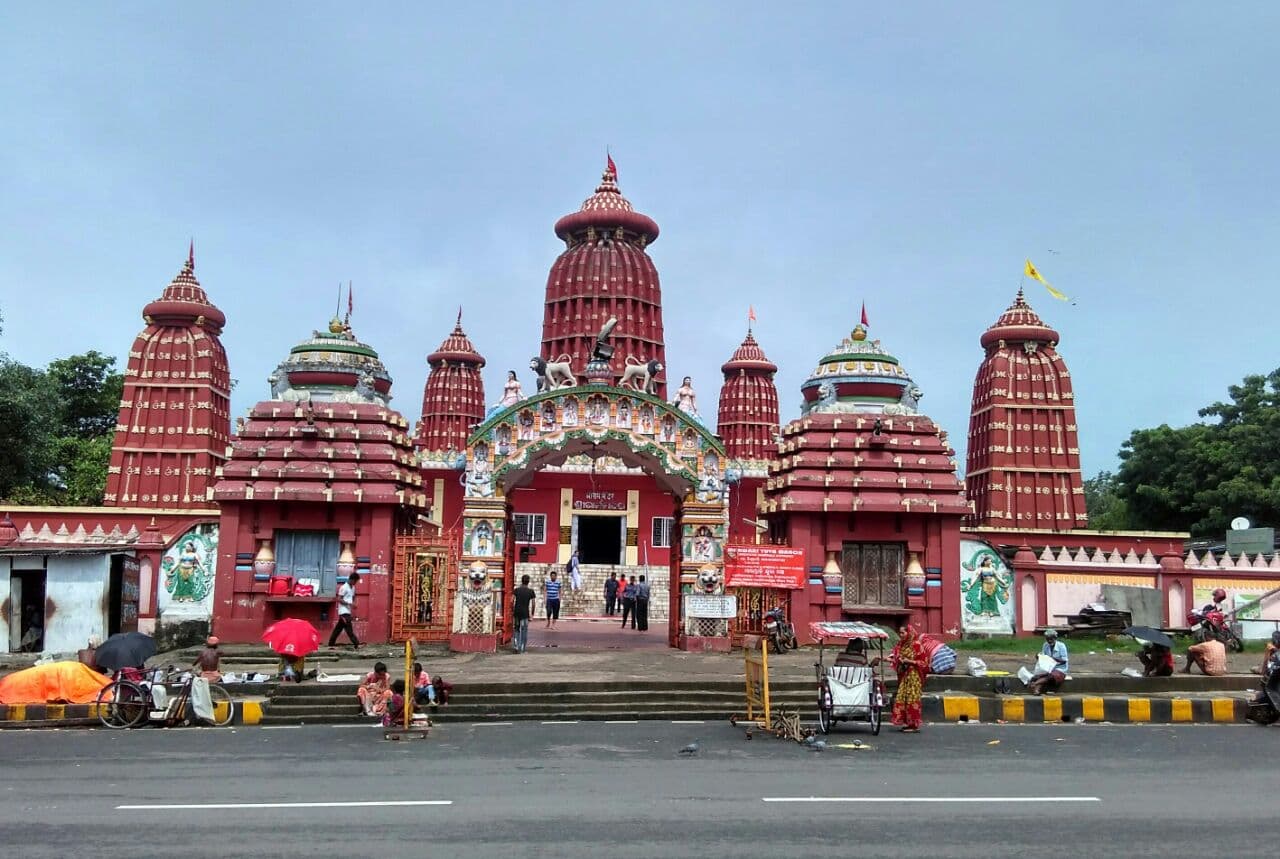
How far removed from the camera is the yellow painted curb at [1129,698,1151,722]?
1703 centimetres

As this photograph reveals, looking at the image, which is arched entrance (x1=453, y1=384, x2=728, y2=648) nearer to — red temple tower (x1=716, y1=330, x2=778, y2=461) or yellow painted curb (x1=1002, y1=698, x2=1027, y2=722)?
yellow painted curb (x1=1002, y1=698, x2=1027, y2=722)

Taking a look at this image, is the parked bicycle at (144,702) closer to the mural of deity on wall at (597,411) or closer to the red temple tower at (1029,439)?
the mural of deity on wall at (597,411)

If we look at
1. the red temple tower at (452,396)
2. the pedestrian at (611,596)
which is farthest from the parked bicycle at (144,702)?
the red temple tower at (452,396)

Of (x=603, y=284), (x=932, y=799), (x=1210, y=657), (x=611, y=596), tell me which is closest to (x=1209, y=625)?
(x=1210, y=657)

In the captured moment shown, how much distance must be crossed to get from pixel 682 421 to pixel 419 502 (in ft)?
21.7

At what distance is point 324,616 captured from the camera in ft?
80.9

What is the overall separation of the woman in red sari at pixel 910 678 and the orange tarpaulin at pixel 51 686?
11.2m

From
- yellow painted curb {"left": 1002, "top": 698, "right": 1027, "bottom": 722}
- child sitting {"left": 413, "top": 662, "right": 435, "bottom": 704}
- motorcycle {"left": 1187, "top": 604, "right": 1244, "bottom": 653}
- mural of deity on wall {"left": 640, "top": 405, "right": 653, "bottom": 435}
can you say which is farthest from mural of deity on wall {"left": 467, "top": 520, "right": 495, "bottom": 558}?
motorcycle {"left": 1187, "top": 604, "right": 1244, "bottom": 653}

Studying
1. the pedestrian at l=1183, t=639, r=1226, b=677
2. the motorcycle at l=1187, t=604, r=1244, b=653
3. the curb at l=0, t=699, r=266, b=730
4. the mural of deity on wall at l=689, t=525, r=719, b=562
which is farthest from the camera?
the mural of deity on wall at l=689, t=525, r=719, b=562

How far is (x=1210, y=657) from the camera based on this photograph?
63.1 ft

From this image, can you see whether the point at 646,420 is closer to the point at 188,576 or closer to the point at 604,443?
the point at 604,443

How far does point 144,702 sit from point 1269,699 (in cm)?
1593

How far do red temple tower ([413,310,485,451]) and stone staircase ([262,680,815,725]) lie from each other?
36387 mm

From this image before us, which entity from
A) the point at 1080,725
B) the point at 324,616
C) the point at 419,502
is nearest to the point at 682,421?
the point at 419,502
